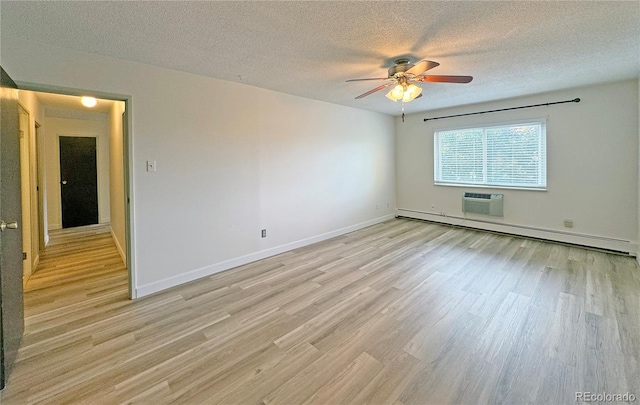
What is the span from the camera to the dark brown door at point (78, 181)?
19.9 ft

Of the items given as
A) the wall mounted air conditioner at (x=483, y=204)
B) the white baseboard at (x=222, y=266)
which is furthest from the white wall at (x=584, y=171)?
the white baseboard at (x=222, y=266)

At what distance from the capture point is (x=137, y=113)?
2.79m

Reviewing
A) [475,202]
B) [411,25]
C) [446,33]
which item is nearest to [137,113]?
[411,25]

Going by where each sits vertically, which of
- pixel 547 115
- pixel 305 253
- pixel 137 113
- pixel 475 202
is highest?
pixel 547 115

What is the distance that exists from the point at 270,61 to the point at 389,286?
2685 mm

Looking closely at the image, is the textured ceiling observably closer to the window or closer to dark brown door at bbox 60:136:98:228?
the window

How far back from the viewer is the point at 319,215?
4773mm

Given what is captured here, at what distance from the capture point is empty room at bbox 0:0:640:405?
1800 millimetres

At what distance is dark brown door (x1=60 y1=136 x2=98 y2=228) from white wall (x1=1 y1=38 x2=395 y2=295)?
4895 millimetres

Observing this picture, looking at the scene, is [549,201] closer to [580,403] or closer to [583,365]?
[583,365]

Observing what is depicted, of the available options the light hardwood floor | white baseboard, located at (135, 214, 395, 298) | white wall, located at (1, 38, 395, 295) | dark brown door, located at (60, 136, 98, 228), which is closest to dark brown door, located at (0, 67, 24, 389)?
the light hardwood floor

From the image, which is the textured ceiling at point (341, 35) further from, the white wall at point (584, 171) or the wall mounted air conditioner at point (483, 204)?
the wall mounted air conditioner at point (483, 204)

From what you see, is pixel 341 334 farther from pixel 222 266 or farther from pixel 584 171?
pixel 584 171

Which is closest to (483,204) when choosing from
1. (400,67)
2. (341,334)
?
(400,67)
